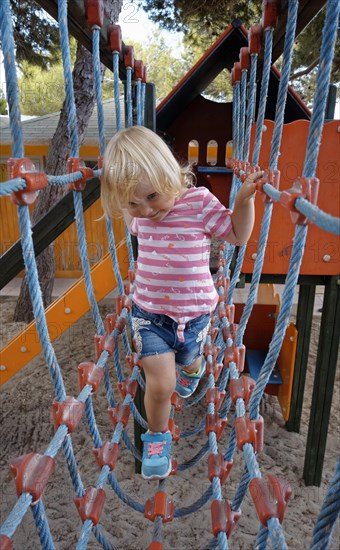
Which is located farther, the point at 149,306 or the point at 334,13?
the point at 149,306

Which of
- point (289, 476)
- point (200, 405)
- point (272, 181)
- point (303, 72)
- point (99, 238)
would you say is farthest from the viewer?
point (99, 238)

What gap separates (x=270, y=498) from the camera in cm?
52

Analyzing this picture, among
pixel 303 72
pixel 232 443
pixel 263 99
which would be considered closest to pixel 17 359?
pixel 232 443

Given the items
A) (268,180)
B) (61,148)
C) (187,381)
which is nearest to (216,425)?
(187,381)

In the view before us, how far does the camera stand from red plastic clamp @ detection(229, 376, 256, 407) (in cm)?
74

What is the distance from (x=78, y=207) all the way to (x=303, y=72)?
355 centimetres

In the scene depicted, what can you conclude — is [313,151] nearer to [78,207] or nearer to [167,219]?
[167,219]

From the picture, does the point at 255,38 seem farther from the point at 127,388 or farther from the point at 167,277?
the point at 127,388

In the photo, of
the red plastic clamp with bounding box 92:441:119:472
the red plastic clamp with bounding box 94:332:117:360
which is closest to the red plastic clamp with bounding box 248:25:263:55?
the red plastic clamp with bounding box 94:332:117:360

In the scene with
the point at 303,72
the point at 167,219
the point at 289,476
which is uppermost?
the point at 303,72

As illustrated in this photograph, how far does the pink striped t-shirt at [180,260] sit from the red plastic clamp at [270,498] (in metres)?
0.40

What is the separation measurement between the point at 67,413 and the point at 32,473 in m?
0.13

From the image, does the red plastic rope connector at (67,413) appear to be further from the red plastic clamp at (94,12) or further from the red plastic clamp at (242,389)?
the red plastic clamp at (94,12)

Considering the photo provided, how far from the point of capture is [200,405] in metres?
2.46
